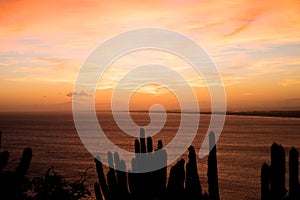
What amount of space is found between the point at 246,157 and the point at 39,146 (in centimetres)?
7977

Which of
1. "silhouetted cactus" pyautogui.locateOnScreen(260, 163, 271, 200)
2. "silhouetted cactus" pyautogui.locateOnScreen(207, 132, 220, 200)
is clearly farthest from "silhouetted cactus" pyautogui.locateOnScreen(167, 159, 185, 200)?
"silhouetted cactus" pyautogui.locateOnScreen(260, 163, 271, 200)

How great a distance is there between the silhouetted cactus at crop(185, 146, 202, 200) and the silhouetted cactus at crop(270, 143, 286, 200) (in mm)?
1828

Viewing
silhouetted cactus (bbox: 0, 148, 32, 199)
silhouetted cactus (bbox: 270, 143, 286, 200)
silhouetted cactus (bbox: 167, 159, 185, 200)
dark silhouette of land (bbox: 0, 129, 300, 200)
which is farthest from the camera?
silhouetted cactus (bbox: 167, 159, 185, 200)

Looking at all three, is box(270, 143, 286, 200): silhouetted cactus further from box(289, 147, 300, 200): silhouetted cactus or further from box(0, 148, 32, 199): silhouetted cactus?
box(0, 148, 32, 199): silhouetted cactus

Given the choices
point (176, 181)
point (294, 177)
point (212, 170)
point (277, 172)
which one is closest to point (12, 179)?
point (176, 181)

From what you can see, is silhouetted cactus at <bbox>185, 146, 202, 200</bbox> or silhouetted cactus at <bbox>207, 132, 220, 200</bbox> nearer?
silhouetted cactus at <bbox>185, 146, 202, 200</bbox>

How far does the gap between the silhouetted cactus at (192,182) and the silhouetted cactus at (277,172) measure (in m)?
1.83

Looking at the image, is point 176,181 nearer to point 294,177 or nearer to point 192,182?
point 192,182

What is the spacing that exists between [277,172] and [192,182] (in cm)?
210

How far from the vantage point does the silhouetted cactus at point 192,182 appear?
947cm

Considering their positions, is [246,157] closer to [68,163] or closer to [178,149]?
[178,149]

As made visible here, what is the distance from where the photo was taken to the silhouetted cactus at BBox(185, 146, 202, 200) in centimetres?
947

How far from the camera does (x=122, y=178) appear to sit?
424 inches

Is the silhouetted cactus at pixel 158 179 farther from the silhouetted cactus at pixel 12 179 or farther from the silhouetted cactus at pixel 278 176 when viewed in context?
the silhouetted cactus at pixel 12 179
